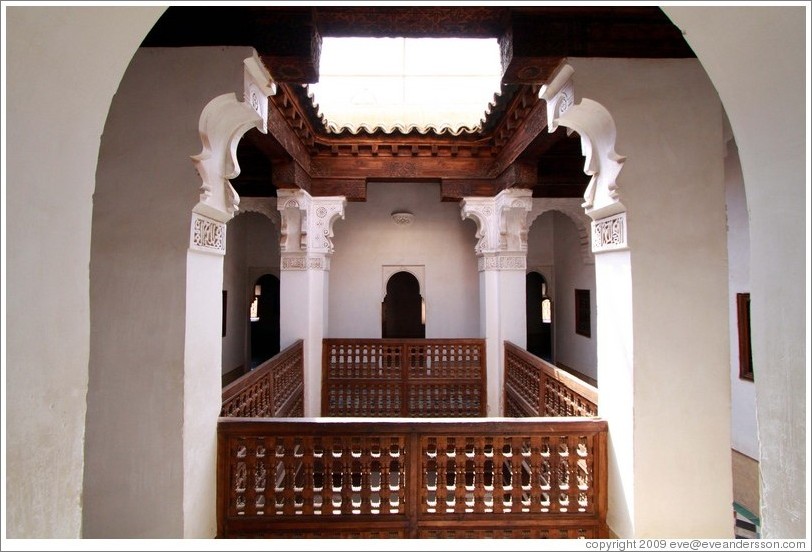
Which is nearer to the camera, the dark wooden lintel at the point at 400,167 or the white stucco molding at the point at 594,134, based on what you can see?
the white stucco molding at the point at 594,134

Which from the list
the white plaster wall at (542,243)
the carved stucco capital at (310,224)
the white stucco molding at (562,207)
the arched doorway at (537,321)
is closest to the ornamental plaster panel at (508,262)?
the white stucco molding at (562,207)

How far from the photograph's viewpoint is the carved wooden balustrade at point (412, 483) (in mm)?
2281

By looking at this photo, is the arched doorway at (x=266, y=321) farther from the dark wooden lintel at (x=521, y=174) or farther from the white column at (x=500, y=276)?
the dark wooden lintel at (x=521, y=174)

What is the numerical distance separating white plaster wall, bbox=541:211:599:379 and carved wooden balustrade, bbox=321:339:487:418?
2.70 metres

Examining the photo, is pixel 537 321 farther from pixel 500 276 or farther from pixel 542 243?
pixel 500 276

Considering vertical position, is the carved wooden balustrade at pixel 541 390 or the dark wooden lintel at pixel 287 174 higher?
the dark wooden lintel at pixel 287 174

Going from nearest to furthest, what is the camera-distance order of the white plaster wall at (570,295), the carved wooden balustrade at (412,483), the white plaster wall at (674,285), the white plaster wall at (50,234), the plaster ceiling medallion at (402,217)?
1. the white plaster wall at (50,234)
2. the white plaster wall at (674,285)
3. the carved wooden balustrade at (412,483)
4. the plaster ceiling medallion at (402,217)
5. the white plaster wall at (570,295)

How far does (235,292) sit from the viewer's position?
7.38m

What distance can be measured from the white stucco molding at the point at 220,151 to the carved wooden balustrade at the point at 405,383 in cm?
329

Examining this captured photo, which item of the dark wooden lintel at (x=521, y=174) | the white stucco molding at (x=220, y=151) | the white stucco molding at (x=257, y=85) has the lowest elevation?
the white stucco molding at (x=220, y=151)

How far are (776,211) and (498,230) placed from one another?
4.40 m

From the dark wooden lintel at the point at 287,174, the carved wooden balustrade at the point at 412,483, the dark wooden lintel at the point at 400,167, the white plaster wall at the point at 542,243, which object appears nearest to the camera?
the carved wooden balustrade at the point at 412,483

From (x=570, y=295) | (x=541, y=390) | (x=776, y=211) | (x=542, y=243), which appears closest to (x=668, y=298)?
(x=776, y=211)

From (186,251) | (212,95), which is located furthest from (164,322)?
(212,95)
